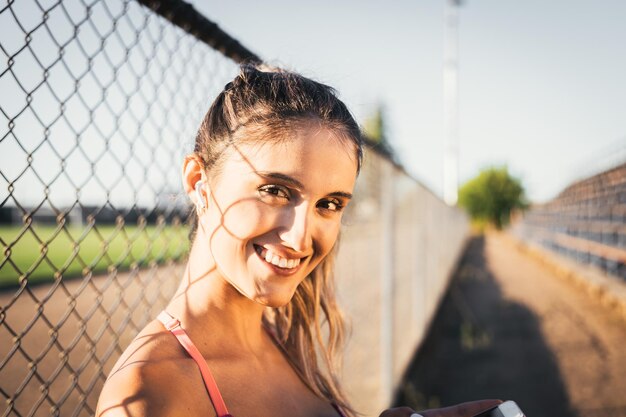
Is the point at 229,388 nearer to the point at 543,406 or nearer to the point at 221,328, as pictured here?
the point at 221,328

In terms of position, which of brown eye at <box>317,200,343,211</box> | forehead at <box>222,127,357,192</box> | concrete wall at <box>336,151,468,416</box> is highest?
forehead at <box>222,127,357,192</box>

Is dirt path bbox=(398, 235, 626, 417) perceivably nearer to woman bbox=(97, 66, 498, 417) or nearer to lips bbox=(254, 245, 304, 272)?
woman bbox=(97, 66, 498, 417)

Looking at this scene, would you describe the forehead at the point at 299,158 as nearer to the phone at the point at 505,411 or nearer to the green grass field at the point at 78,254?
the green grass field at the point at 78,254

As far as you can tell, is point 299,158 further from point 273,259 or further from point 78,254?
point 78,254

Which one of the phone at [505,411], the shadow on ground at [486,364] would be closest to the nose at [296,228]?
the phone at [505,411]

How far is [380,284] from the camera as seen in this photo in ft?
13.0

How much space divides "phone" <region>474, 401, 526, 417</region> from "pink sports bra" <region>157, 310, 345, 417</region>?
717mm

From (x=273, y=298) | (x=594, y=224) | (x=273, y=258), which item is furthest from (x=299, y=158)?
(x=594, y=224)

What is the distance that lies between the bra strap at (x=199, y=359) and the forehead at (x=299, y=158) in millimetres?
430

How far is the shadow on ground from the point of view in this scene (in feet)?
14.2

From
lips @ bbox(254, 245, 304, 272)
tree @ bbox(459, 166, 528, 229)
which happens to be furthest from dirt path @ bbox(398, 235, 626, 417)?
tree @ bbox(459, 166, 528, 229)

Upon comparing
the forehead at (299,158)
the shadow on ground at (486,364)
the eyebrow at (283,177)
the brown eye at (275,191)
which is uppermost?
the forehead at (299,158)

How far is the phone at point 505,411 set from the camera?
120cm

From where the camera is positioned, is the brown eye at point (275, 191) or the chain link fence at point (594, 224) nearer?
the brown eye at point (275, 191)
